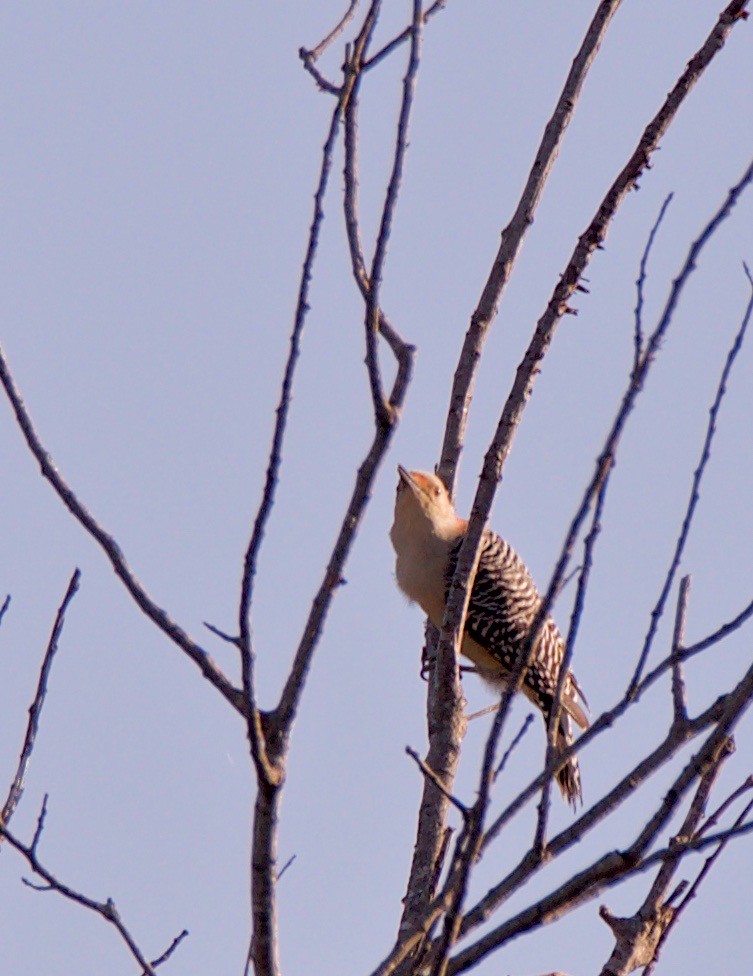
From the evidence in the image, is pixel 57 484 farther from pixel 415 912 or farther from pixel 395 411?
pixel 415 912

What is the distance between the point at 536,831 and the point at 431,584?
529cm

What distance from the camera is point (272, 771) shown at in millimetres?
2936

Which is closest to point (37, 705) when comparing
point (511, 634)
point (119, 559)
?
point (119, 559)

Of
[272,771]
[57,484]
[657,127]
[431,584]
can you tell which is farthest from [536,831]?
[431,584]

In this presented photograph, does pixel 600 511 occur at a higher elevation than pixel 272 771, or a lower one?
higher

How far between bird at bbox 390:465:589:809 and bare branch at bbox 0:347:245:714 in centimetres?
542

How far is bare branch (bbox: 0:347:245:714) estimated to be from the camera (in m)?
3.00

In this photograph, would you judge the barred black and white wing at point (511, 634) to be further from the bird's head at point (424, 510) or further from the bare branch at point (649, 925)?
the bare branch at point (649, 925)

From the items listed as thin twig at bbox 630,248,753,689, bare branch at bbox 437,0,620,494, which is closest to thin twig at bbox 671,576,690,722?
thin twig at bbox 630,248,753,689

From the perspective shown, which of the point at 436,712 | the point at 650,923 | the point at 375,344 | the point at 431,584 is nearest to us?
the point at 375,344

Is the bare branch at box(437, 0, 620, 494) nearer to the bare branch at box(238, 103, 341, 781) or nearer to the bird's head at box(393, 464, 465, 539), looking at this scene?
the bare branch at box(238, 103, 341, 781)

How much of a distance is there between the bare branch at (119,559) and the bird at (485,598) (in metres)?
5.42

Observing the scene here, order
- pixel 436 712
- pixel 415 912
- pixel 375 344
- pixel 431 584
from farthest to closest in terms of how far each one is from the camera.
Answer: pixel 431 584 → pixel 436 712 → pixel 415 912 → pixel 375 344

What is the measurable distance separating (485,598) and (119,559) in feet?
19.9
